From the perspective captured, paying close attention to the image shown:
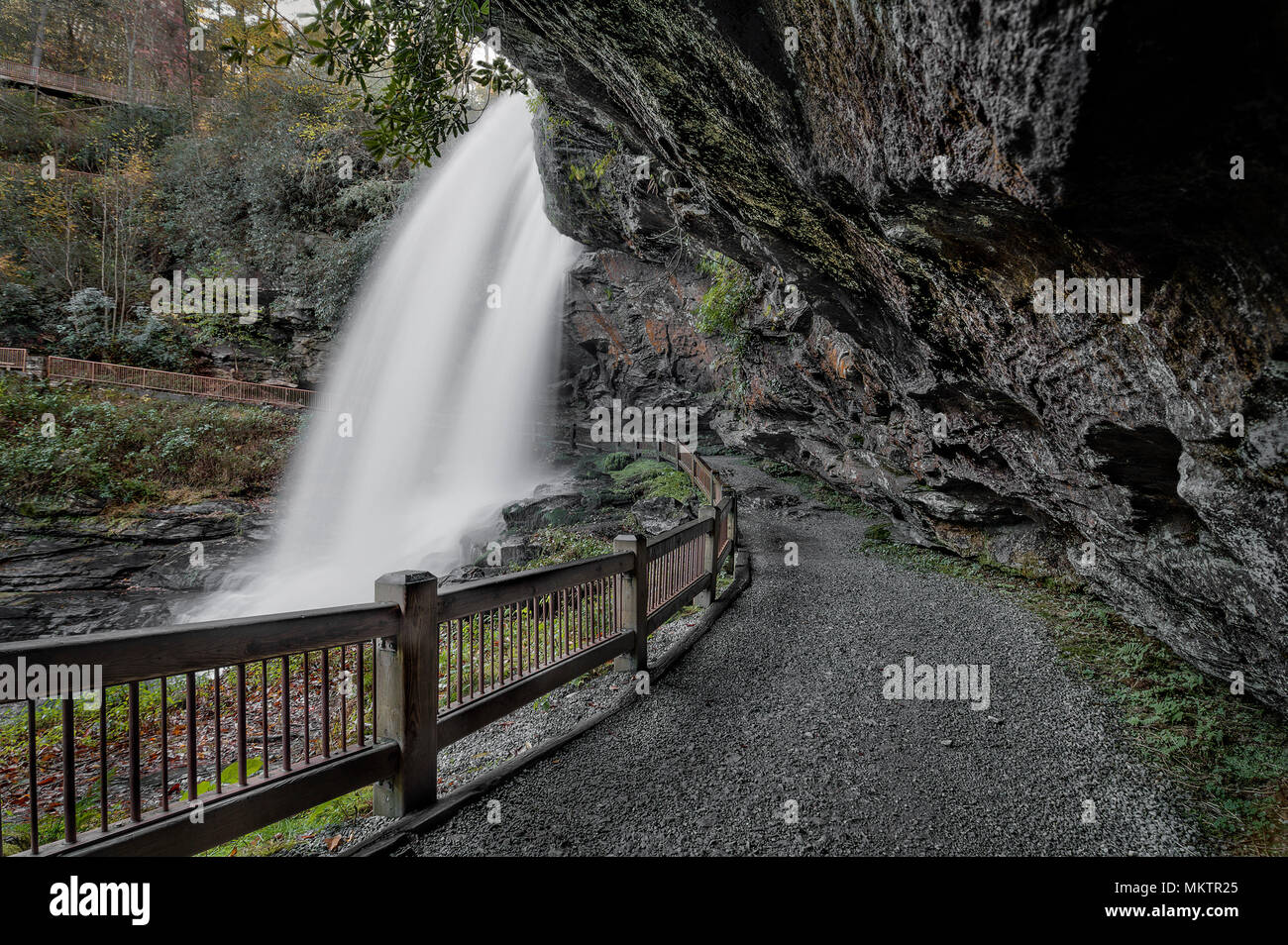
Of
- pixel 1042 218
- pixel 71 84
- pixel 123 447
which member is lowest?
pixel 123 447

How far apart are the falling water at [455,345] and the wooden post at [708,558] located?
11516 mm

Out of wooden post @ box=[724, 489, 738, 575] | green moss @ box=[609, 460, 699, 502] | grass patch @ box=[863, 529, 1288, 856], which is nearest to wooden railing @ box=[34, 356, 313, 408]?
green moss @ box=[609, 460, 699, 502]

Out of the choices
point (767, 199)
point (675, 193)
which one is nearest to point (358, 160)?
point (675, 193)

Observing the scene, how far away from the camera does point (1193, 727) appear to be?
3.95 m

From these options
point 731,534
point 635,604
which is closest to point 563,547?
point 731,534

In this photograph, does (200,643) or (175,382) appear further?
(175,382)

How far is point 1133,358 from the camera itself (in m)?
2.77

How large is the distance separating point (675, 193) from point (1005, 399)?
4718 mm

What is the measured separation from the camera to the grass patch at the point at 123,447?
11.8 meters

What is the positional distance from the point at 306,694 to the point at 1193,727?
18.9 ft

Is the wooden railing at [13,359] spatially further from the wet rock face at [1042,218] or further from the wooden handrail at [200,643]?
the wooden handrail at [200,643]

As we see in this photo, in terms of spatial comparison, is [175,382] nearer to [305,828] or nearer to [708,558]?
[708,558]

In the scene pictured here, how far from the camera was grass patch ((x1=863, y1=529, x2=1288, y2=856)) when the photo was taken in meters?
3.04
